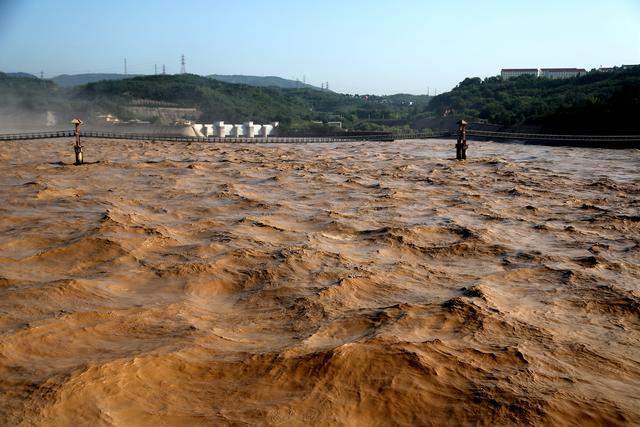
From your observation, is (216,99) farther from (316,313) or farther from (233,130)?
(316,313)

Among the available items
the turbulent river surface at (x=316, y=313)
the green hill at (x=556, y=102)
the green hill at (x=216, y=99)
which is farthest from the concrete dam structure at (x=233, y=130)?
the turbulent river surface at (x=316, y=313)

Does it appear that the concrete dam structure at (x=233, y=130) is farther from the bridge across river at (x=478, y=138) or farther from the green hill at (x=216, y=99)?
the bridge across river at (x=478, y=138)

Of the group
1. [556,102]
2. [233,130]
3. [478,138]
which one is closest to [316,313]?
[478,138]

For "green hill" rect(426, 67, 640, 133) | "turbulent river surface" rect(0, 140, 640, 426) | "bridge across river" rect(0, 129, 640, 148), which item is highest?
"green hill" rect(426, 67, 640, 133)

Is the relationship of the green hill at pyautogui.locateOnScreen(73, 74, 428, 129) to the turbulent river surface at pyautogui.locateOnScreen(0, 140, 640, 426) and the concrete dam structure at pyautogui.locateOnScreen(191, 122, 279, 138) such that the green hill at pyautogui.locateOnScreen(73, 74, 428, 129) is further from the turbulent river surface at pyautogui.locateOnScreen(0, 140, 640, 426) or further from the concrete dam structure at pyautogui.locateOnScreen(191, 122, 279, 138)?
the turbulent river surface at pyautogui.locateOnScreen(0, 140, 640, 426)

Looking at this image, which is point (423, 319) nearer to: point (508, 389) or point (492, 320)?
point (492, 320)

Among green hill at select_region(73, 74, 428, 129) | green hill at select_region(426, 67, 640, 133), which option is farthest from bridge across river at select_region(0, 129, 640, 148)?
green hill at select_region(73, 74, 428, 129)
